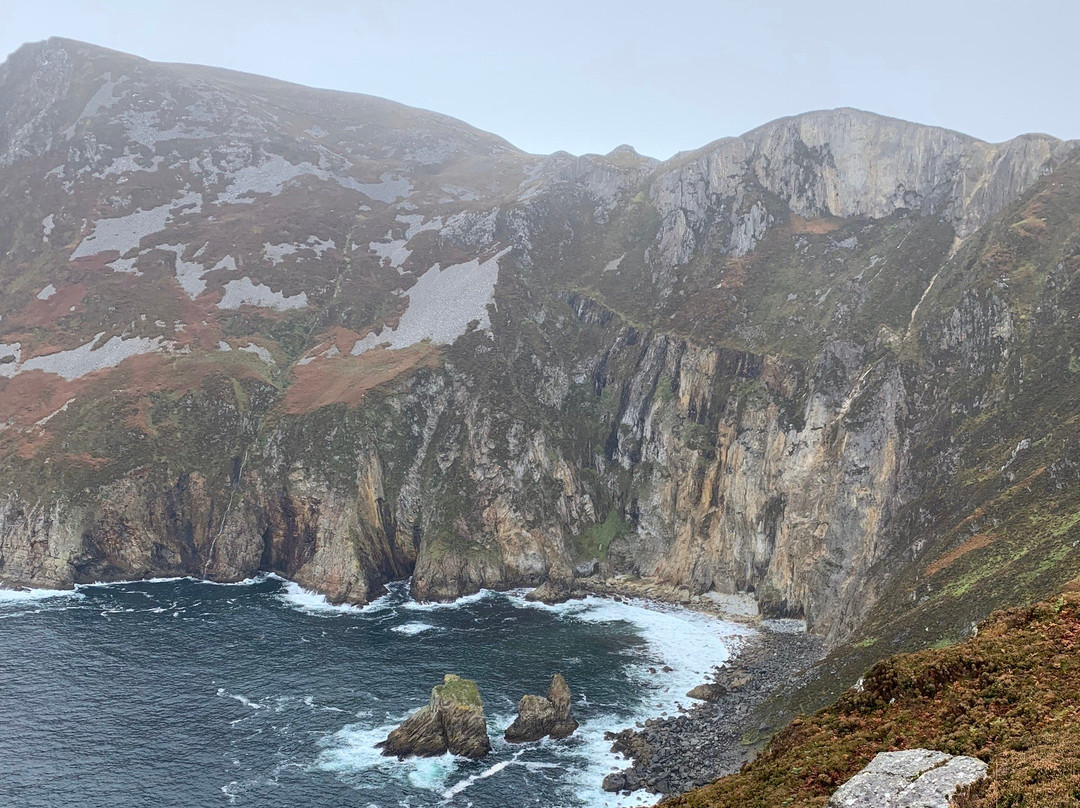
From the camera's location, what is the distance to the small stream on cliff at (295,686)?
156 feet

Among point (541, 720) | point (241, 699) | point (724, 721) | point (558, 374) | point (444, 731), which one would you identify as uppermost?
point (558, 374)

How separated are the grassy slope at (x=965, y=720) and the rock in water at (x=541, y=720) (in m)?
30.7

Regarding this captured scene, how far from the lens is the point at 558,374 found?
11450 centimetres

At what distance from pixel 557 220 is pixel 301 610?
9977cm

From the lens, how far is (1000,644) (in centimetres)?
2462

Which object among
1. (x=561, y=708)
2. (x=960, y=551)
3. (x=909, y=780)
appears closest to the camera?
(x=909, y=780)

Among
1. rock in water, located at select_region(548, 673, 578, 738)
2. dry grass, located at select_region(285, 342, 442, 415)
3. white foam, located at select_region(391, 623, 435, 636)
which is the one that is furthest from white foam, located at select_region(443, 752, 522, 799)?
dry grass, located at select_region(285, 342, 442, 415)

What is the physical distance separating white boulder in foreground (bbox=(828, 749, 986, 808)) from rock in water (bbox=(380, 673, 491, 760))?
3841 cm

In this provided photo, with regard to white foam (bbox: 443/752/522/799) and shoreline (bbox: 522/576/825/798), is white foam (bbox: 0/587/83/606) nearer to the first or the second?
white foam (bbox: 443/752/522/799)

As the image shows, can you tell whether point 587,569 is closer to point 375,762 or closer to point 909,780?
point 375,762

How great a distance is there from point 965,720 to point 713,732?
36947 millimetres

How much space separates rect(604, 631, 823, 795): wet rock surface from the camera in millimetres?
48469

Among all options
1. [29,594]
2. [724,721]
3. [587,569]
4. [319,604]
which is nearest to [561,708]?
[724,721]

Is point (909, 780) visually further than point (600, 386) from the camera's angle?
No
